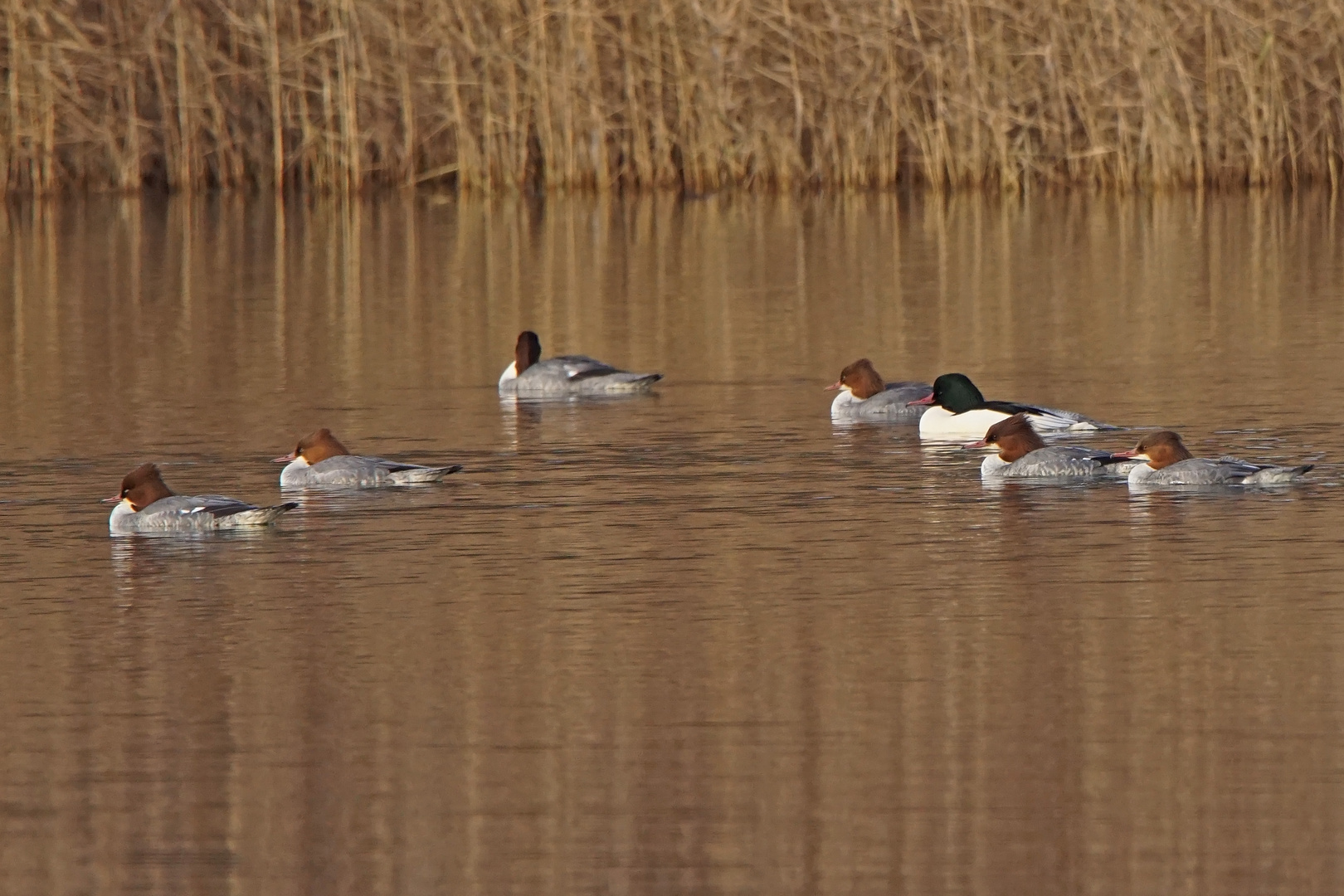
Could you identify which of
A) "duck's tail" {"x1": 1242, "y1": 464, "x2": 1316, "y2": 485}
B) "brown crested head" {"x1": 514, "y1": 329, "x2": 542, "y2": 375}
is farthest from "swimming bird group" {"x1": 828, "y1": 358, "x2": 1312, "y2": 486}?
"brown crested head" {"x1": 514, "y1": 329, "x2": 542, "y2": 375}

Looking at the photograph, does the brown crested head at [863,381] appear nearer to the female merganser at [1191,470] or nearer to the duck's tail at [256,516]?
the female merganser at [1191,470]

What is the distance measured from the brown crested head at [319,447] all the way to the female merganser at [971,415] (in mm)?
3225

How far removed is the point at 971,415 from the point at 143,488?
177 inches

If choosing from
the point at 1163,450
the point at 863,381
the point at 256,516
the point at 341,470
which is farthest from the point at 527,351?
the point at 1163,450

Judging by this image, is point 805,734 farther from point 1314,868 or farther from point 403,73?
point 403,73

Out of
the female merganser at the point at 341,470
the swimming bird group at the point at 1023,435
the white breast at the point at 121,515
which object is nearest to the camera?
the white breast at the point at 121,515

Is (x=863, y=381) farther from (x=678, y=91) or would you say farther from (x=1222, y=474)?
(x=678, y=91)

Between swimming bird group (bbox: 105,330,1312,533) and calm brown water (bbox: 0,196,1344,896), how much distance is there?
0.15m

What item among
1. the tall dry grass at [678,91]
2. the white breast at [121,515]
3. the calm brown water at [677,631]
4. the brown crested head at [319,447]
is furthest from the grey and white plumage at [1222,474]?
the tall dry grass at [678,91]

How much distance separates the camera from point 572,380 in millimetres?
15773

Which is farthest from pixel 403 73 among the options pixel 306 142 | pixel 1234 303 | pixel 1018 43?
pixel 1234 303

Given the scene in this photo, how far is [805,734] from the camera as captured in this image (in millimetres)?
7219

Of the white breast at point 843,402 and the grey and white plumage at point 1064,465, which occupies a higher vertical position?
the white breast at point 843,402

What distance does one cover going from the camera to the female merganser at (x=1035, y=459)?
11875 millimetres
